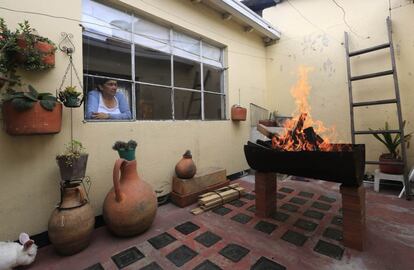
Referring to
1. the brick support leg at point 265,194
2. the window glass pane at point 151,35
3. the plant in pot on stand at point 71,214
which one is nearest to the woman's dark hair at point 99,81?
the window glass pane at point 151,35

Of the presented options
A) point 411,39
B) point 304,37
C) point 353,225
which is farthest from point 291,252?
point 304,37

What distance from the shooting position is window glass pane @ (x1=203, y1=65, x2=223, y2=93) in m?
3.88

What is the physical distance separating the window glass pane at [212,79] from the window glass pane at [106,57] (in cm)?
147

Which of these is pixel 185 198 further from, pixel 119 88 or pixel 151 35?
pixel 151 35

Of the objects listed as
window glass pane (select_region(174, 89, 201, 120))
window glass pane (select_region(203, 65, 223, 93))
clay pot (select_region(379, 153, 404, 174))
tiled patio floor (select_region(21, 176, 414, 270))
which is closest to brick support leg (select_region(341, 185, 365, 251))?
tiled patio floor (select_region(21, 176, 414, 270))

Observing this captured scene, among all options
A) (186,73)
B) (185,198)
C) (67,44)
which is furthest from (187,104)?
(67,44)

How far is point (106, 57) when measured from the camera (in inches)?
104

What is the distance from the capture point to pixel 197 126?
3494 millimetres

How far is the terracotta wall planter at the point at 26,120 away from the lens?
1.70 metres

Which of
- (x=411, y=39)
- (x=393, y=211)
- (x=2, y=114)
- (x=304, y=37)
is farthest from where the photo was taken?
(x=304, y=37)

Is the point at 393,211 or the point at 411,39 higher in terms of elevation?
the point at 411,39

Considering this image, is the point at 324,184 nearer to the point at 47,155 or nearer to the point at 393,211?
the point at 393,211

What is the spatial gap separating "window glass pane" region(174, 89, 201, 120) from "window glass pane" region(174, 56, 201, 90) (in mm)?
130

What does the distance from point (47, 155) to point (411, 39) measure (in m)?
5.40
